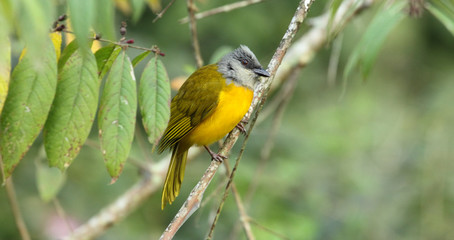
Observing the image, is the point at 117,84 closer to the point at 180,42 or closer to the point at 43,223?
the point at 43,223

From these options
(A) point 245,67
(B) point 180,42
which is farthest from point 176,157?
(B) point 180,42

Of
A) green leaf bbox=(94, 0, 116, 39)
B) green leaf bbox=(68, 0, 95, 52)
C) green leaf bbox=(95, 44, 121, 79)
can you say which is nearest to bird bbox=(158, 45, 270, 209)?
green leaf bbox=(95, 44, 121, 79)

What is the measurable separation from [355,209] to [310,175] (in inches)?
21.8

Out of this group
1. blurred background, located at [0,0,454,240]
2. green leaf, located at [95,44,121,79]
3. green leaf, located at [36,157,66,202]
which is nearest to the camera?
green leaf, located at [95,44,121,79]

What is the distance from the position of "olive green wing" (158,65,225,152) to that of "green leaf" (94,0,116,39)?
4.89 ft

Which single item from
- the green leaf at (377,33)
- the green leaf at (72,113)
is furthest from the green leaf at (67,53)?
the green leaf at (377,33)

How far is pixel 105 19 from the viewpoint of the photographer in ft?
5.34

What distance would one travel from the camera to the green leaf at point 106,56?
217 cm

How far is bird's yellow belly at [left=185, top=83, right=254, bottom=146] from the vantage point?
310cm

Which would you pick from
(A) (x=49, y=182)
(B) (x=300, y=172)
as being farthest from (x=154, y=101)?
(B) (x=300, y=172)

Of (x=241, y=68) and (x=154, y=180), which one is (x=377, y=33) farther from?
(x=154, y=180)

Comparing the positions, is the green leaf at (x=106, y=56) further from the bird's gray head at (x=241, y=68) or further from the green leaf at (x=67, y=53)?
the bird's gray head at (x=241, y=68)

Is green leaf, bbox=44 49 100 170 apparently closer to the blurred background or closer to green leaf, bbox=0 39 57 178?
green leaf, bbox=0 39 57 178

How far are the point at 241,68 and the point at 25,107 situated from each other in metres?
1.70
